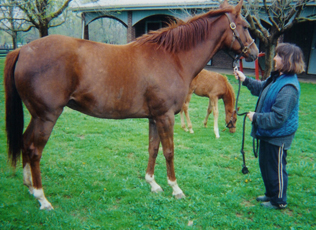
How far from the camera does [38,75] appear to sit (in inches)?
103

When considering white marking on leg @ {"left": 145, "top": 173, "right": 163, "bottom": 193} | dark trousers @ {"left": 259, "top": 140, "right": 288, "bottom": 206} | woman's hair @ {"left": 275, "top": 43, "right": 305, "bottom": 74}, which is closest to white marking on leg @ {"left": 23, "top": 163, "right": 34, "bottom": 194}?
white marking on leg @ {"left": 145, "top": 173, "right": 163, "bottom": 193}

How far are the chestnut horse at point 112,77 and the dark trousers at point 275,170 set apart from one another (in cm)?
120

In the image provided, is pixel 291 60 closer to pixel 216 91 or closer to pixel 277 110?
pixel 277 110

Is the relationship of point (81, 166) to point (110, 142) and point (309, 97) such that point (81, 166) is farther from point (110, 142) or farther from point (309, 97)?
point (309, 97)

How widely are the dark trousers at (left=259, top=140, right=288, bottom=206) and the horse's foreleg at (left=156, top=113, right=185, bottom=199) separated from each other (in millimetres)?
1163

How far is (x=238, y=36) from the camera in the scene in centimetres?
325

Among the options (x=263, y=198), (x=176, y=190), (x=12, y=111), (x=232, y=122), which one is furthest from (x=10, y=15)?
(x=263, y=198)

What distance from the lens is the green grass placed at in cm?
281

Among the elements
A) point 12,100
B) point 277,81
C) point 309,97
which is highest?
point 277,81

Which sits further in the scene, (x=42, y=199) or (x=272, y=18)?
(x=272, y=18)

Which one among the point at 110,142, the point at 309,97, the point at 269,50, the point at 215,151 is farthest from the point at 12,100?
the point at 269,50

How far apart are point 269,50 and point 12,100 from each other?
434 inches

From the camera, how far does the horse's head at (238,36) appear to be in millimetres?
3230

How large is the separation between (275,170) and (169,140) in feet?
4.56
